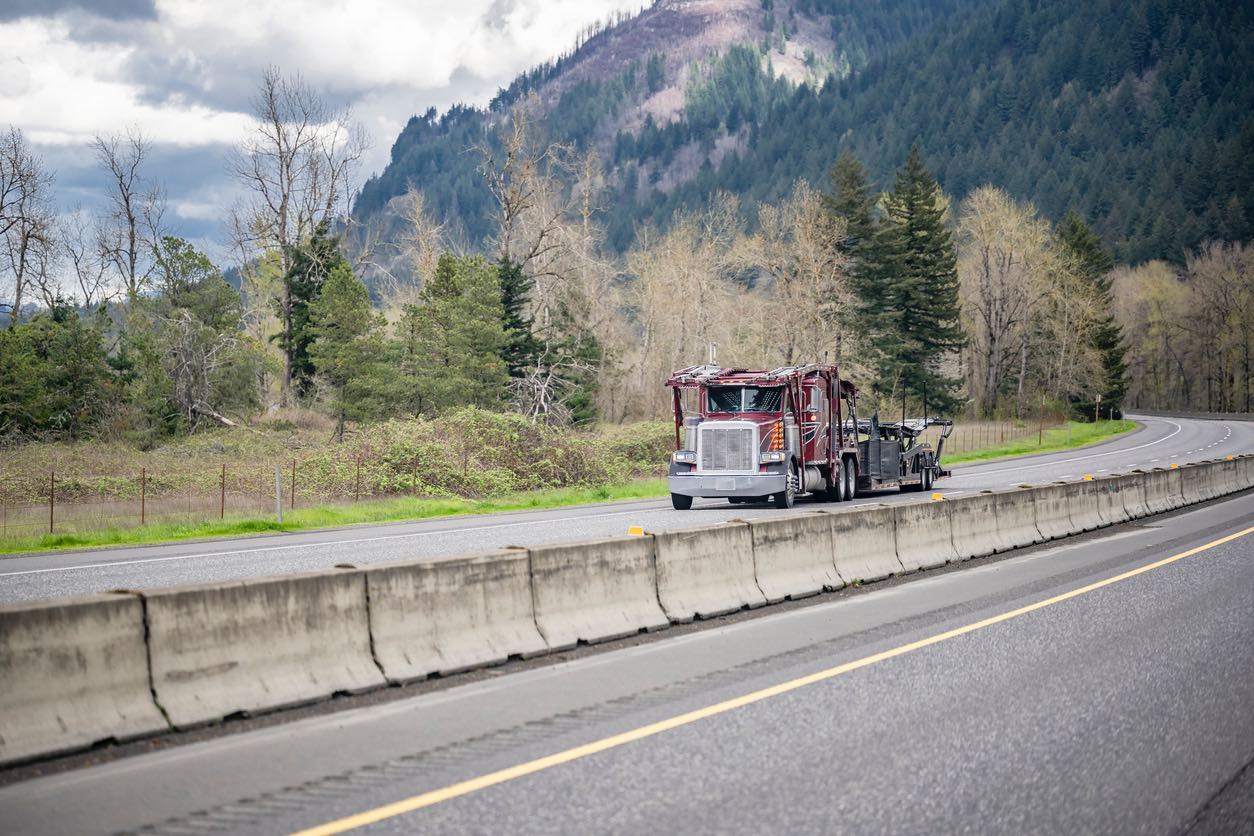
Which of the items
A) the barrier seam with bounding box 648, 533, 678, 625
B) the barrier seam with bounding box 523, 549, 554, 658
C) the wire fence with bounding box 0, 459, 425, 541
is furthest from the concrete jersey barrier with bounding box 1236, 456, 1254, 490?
the barrier seam with bounding box 523, 549, 554, 658

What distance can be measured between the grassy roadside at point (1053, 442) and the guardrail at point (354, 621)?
4306 cm

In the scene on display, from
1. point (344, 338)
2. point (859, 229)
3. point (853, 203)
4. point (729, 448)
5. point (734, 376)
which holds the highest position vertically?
point (853, 203)

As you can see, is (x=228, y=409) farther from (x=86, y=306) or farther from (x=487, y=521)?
(x=487, y=521)

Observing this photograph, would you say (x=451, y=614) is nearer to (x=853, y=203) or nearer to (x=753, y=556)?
(x=753, y=556)

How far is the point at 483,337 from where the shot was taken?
4872 centimetres

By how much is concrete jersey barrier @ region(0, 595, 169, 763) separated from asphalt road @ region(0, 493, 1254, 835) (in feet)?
0.99

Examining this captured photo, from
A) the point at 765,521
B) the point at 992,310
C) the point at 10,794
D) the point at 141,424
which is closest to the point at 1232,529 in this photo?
the point at 765,521

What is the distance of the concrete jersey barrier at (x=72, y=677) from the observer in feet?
20.7

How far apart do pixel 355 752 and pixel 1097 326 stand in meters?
93.6

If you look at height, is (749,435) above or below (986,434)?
above

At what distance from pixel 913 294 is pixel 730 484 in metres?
55.3

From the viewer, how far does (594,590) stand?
10406mm

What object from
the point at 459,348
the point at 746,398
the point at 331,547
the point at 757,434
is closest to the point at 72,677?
the point at 331,547

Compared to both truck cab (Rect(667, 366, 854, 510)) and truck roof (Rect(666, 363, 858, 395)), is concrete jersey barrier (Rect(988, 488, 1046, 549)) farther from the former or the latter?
truck roof (Rect(666, 363, 858, 395))
